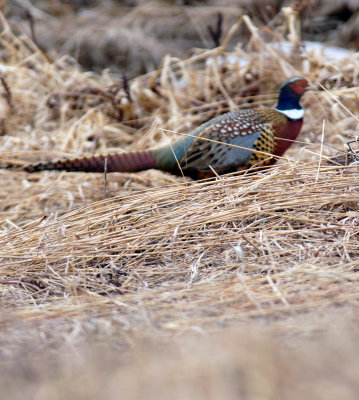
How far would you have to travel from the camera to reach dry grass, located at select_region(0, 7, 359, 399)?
135cm

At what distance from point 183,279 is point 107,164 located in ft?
4.05

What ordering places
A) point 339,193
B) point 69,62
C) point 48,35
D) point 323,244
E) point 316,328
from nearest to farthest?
point 316,328, point 323,244, point 339,193, point 69,62, point 48,35

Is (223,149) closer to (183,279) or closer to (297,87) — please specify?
(297,87)

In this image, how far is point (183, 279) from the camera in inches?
88.1

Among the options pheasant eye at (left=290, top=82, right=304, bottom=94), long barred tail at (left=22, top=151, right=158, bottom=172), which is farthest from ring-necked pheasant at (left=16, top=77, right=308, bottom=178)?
pheasant eye at (left=290, top=82, right=304, bottom=94)

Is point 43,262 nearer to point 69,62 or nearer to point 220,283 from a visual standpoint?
point 220,283

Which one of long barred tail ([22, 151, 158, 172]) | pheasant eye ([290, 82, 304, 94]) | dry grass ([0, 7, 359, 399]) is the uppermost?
pheasant eye ([290, 82, 304, 94])

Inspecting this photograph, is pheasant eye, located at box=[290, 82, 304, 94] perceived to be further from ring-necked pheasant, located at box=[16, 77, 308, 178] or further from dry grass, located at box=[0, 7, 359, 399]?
dry grass, located at box=[0, 7, 359, 399]

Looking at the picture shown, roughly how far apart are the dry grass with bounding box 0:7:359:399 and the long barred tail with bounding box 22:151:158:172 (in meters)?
0.33

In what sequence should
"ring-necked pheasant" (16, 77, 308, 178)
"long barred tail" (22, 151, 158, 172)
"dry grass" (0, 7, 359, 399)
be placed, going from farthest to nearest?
"ring-necked pheasant" (16, 77, 308, 178)
"long barred tail" (22, 151, 158, 172)
"dry grass" (0, 7, 359, 399)

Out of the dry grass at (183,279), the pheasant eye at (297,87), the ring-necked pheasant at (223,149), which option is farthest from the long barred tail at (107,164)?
the pheasant eye at (297,87)

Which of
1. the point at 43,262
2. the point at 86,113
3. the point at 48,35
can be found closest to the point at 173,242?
the point at 43,262

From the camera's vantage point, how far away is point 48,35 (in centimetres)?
737

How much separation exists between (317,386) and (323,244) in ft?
3.60
